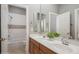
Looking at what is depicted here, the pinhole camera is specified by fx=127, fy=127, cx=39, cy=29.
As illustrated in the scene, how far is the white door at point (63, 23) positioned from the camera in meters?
1.72

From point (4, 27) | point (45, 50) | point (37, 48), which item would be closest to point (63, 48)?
point (45, 50)

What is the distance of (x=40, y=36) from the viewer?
1795 mm

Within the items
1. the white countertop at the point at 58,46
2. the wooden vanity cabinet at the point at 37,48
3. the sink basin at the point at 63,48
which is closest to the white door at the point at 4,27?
the wooden vanity cabinet at the point at 37,48

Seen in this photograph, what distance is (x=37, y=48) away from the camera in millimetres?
1783

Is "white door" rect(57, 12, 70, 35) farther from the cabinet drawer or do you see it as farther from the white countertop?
the cabinet drawer

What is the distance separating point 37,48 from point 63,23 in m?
0.50

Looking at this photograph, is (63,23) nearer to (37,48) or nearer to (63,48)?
(63,48)

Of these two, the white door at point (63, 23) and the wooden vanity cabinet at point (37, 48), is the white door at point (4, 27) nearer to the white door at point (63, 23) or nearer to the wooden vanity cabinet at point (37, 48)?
the wooden vanity cabinet at point (37, 48)

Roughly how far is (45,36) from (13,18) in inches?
20.2

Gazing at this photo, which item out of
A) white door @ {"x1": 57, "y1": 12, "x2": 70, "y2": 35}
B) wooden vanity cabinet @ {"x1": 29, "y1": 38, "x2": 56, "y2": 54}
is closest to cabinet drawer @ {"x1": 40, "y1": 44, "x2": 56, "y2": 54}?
wooden vanity cabinet @ {"x1": 29, "y1": 38, "x2": 56, "y2": 54}

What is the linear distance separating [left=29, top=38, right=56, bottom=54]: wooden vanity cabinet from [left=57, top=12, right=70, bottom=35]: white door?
1.02 ft

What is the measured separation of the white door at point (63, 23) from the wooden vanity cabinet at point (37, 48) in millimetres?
312

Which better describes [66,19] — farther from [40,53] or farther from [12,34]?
[12,34]

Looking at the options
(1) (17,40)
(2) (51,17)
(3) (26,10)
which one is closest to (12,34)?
(1) (17,40)
